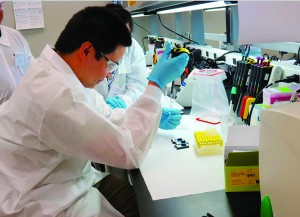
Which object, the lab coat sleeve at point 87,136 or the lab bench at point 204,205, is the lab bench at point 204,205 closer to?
the lab bench at point 204,205

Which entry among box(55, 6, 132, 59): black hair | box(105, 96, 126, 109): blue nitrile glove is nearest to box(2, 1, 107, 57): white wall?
box(105, 96, 126, 109): blue nitrile glove

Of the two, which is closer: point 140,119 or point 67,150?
point 67,150

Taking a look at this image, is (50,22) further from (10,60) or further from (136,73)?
(136,73)

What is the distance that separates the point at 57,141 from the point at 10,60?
146 centimetres

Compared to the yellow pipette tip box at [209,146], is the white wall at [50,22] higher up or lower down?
higher up

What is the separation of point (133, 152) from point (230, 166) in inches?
14.1

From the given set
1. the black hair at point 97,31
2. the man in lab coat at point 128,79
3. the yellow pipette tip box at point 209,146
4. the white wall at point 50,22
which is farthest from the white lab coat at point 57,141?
the white wall at point 50,22

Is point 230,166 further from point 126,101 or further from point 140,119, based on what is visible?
point 126,101

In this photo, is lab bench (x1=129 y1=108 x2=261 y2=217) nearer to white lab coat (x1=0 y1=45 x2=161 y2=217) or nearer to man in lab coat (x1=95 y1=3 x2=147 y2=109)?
white lab coat (x1=0 y1=45 x2=161 y2=217)

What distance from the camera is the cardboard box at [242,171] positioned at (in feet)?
2.99

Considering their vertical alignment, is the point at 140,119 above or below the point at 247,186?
above

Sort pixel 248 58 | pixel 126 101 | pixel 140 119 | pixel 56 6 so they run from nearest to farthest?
pixel 140 119, pixel 248 58, pixel 126 101, pixel 56 6

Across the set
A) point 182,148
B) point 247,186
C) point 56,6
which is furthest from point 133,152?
point 56,6

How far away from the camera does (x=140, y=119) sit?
1.17 metres
